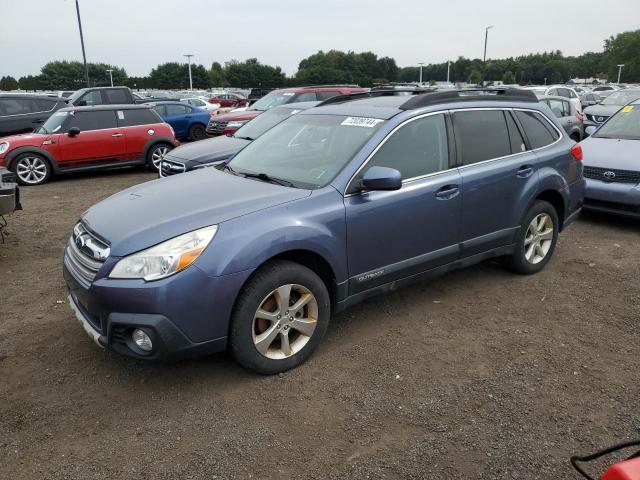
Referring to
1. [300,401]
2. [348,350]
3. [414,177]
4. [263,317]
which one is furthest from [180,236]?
[414,177]

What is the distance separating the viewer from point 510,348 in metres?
3.81

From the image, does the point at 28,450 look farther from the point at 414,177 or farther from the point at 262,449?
the point at 414,177

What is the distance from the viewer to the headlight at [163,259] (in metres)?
2.98

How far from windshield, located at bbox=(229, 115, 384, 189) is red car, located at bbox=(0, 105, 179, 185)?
7.49 m

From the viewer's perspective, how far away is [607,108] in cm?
1549

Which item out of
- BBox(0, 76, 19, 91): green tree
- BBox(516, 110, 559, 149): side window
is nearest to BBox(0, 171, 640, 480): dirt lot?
BBox(516, 110, 559, 149): side window

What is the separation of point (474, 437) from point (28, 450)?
2.38 meters

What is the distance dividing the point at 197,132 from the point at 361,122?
14252mm

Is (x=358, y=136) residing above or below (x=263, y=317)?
above

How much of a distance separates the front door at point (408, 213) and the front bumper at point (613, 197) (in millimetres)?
3677

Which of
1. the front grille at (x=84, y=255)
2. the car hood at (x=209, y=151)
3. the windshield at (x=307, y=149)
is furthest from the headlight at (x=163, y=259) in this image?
the car hood at (x=209, y=151)

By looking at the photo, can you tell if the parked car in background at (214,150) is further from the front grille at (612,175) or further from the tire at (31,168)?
the front grille at (612,175)

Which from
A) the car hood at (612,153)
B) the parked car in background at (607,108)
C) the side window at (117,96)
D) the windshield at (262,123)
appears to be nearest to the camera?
the car hood at (612,153)

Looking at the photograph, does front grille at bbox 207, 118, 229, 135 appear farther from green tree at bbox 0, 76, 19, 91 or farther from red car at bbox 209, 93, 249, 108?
green tree at bbox 0, 76, 19, 91
